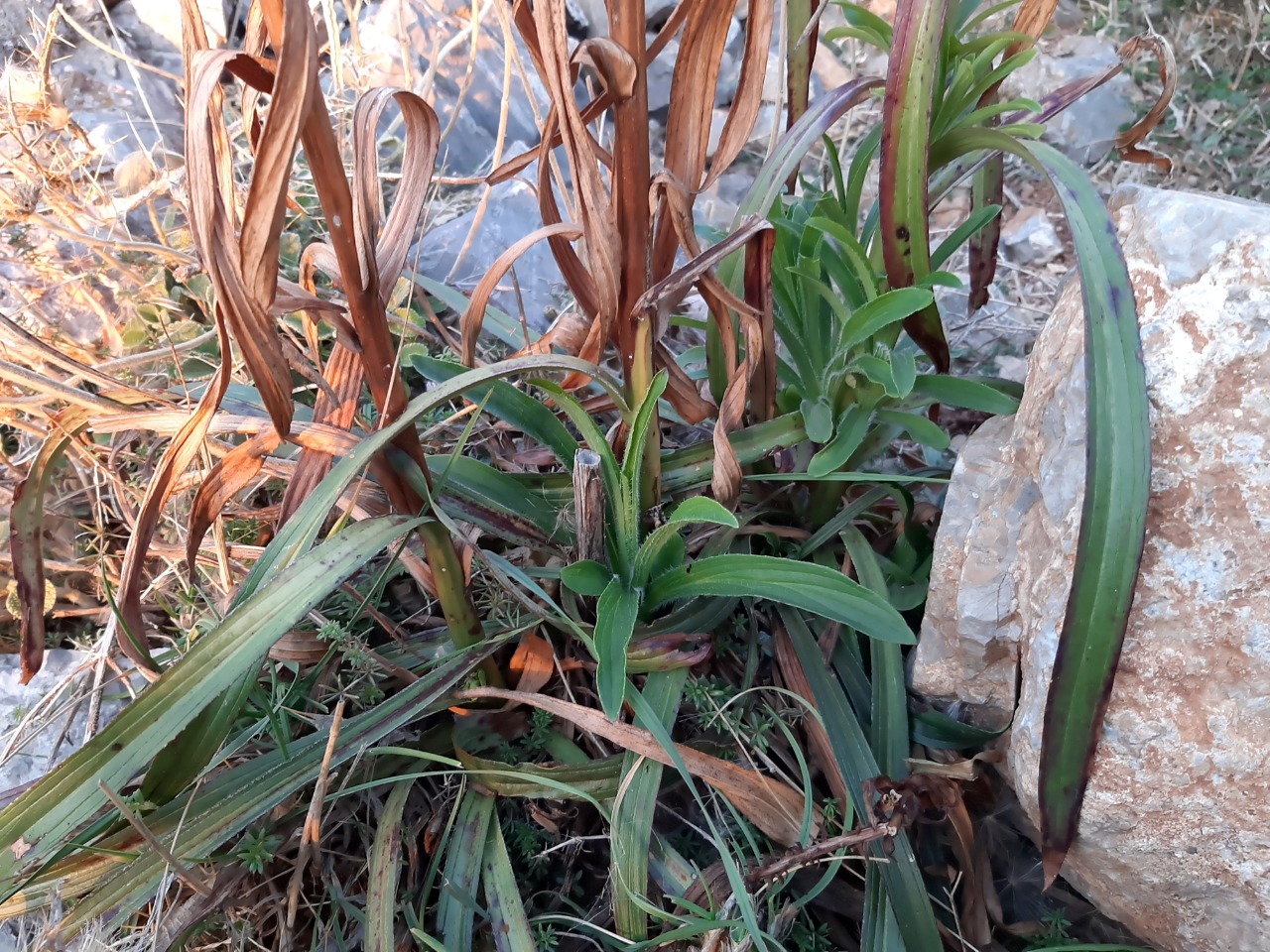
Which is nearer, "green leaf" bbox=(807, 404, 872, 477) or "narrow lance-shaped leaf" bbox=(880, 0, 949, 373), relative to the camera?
"narrow lance-shaped leaf" bbox=(880, 0, 949, 373)

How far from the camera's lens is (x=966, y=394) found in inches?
41.3

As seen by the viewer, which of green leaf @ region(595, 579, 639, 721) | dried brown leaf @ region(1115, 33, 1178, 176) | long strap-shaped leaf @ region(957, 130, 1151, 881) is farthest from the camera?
dried brown leaf @ region(1115, 33, 1178, 176)

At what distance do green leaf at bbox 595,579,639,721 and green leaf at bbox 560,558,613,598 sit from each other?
0.02 m

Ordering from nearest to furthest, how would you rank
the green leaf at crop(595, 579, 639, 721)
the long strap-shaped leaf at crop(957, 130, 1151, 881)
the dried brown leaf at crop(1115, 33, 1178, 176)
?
the long strap-shaped leaf at crop(957, 130, 1151, 881) < the green leaf at crop(595, 579, 639, 721) < the dried brown leaf at crop(1115, 33, 1178, 176)

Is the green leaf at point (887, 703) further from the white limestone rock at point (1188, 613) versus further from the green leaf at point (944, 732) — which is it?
the white limestone rock at point (1188, 613)

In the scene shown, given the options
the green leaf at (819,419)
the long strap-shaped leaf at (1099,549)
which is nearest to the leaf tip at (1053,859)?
the long strap-shaped leaf at (1099,549)

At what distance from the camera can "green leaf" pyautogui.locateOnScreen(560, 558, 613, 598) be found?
38.0 inches

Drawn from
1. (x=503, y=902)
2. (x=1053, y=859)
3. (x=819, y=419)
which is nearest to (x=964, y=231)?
(x=819, y=419)

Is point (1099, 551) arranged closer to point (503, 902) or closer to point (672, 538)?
point (672, 538)

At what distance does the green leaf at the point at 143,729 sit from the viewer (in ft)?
2.47

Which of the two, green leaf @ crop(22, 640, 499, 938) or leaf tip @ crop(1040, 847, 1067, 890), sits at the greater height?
green leaf @ crop(22, 640, 499, 938)

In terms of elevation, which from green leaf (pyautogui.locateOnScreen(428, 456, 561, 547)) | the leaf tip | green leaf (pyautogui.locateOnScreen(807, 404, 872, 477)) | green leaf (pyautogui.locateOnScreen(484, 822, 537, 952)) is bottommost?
the leaf tip

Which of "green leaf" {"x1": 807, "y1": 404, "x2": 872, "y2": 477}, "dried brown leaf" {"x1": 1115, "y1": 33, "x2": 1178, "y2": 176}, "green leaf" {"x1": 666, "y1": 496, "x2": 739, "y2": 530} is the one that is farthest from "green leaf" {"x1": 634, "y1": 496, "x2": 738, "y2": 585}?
"dried brown leaf" {"x1": 1115, "y1": 33, "x2": 1178, "y2": 176}

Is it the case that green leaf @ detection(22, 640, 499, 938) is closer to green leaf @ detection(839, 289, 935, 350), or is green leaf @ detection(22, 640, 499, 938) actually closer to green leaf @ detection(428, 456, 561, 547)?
green leaf @ detection(428, 456, 561, 547)
